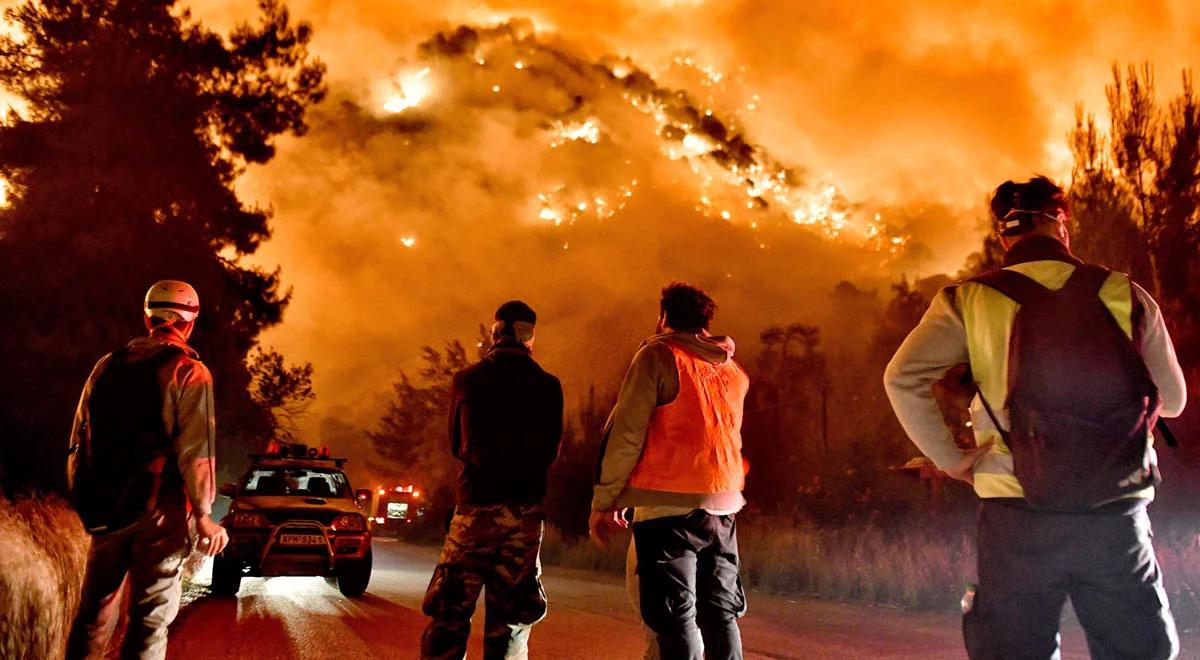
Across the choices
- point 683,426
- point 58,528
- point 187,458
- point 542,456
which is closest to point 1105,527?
point 683,426

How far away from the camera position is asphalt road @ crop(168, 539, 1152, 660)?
6.98 m

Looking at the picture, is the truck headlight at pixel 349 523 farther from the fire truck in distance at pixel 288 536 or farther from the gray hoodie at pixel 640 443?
the gray hoodie at pixel 640 443

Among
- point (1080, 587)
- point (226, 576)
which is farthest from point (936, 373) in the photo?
point (226, 576)

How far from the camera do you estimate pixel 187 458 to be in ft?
13.0

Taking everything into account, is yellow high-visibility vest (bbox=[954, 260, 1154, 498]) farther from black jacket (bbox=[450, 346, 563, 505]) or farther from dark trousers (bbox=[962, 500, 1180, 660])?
black jacket (bbox=[450, 346, 563, 505])

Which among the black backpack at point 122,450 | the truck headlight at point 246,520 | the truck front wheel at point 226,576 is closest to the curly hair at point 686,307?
the black backpack at point 122,450

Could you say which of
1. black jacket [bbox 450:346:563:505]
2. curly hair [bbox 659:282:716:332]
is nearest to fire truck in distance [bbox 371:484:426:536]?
black jacket [bbox 450:346:563:505]

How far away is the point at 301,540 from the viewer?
36.2ft

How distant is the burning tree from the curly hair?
1620 cm

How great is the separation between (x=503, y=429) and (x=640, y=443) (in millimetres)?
842

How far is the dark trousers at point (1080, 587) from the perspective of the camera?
2.45 meters

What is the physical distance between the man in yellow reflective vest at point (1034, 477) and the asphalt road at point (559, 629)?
4.15 m

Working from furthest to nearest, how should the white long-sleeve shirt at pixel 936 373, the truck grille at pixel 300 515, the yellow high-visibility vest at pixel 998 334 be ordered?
the truck grille at pixel 300 515 < the white long-sleeve shirt at pixel 936 373 < the yellow high-visibility vest at pixel 998 334

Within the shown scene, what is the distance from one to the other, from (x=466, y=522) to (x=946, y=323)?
255 centimetres
